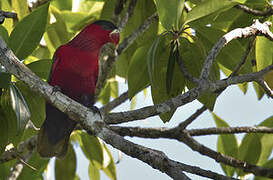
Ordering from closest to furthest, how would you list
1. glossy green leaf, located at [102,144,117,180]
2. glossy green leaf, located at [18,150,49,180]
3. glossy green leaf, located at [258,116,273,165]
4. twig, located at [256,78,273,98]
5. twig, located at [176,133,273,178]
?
twig, located at [256,78,273,98] → twig, located at [176,133,273,178] → glossy green leaf, located at [18,150,49,180] → glossy green leaf, located at [258,116,273,165] → glossy green leaf, located at [102,144,117,180]

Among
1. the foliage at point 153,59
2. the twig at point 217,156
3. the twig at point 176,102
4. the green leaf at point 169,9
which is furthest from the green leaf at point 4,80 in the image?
the twig at point 217,156

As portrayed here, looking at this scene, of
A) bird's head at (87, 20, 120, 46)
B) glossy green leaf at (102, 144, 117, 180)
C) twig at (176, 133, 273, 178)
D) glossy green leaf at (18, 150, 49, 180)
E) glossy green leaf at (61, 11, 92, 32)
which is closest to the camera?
twig at (176, 133, 273, 178)

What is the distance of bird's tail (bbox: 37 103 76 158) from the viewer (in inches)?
117

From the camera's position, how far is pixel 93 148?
11.2ft

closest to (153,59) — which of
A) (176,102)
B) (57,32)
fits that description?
(176,102)

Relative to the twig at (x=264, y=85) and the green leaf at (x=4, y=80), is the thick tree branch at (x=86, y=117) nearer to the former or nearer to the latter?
the green leaf at (x=4, y=80)

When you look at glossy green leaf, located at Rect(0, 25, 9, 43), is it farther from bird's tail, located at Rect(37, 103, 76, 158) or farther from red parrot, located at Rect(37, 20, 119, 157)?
bird's tail, located at Rect(37, 103, 76, 158)

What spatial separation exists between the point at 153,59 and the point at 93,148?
52.6 inches

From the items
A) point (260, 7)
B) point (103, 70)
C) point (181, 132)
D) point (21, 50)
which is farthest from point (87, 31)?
point (260, 7)

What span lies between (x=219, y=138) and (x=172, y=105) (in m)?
1.47

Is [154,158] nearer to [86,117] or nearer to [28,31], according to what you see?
[86,117]

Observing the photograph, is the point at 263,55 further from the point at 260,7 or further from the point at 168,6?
the point at 168,6

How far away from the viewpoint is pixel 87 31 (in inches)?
129

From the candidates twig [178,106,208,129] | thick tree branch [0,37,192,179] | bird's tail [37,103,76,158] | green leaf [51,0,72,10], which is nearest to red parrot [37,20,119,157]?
bird's tail [37,103,76,158]
